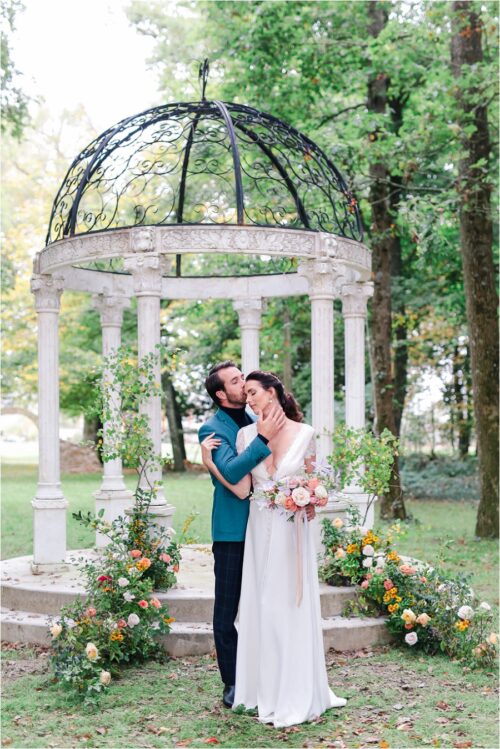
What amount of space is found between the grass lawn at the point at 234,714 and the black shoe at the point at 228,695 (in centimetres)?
7

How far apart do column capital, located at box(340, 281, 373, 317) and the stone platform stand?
3.16 m

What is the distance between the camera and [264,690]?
558cm

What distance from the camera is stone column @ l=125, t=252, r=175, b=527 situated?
300 inches

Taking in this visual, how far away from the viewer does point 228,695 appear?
19.2 feet

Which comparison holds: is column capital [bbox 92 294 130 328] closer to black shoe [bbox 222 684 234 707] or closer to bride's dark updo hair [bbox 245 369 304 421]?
bride's dark updo hair [bbox 245 369 304 421]

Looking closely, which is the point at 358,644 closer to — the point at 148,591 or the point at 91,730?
the point at 148,591

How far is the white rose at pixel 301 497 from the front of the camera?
5.30 meters

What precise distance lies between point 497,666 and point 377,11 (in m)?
11.5

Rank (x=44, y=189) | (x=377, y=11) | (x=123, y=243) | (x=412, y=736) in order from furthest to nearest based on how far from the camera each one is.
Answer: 1. (x=44, y=189)
2. (x=377, y=11)
3. (x=123, y=243)
4. (x=412, y=736)

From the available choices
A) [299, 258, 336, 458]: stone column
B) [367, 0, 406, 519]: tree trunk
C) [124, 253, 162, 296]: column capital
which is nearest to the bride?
[124, 253, 162, 296]: column capital

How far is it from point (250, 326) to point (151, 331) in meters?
3.03

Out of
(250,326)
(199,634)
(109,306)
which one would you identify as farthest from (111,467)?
(199,634)

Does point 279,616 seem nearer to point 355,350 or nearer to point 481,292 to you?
point 355,350

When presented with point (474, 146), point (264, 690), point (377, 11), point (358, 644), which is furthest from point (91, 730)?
point (377, 11)
